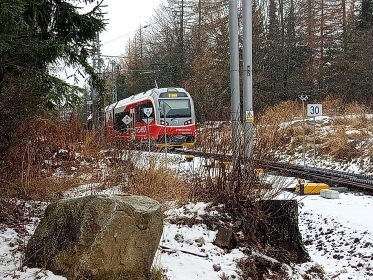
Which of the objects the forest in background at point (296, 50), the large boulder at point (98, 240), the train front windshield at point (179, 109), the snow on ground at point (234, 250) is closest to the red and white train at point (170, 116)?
the train front windshield at point (179, 109)

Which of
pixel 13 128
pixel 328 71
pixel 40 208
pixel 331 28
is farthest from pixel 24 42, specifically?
pixel 331 28

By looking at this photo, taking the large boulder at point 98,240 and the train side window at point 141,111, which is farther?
the train side window at point 141,111

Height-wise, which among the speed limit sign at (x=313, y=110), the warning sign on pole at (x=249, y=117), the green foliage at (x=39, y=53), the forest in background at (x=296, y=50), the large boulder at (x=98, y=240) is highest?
the forest in background at (x=296, y=50)

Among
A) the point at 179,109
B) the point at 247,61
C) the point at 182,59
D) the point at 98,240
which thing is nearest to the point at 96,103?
the point at 247,61

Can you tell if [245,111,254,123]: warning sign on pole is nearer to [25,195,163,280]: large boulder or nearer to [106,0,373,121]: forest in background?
[25,195,163,280]: large boulder

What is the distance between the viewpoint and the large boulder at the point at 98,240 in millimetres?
4141

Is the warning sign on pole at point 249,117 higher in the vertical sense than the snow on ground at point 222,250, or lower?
higher

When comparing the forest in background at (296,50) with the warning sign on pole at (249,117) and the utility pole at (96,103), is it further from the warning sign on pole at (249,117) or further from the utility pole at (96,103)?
the warning sign on pole at (249,117)

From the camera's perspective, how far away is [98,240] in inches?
163

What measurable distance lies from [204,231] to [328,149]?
13.0 m

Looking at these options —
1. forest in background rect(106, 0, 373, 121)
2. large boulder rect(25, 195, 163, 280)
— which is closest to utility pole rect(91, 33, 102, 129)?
large boulder rect(25, 195, 163, 280)

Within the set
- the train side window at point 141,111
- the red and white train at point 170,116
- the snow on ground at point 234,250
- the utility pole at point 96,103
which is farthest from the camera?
the train side window at point 141,111

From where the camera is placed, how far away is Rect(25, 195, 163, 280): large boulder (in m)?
4.14

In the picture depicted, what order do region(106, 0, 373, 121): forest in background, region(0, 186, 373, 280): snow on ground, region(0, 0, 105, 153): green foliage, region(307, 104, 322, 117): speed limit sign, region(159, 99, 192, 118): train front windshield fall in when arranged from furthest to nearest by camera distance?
region(106, 0, 373, 121): forest in background → region(159, 99, 192, 118): train front windshield → region(307, 104, 322, 117): speed limit sign → region(0, 0, 105, 153): green foliage → region(0, 186, 373, 280): snow on ground
